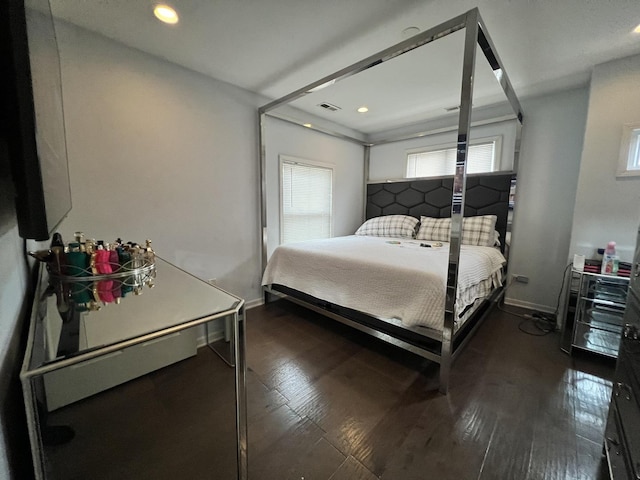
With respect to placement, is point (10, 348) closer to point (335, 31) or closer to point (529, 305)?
point (335, 31)

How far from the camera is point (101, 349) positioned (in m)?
0.54

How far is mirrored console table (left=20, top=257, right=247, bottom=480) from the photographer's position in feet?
1.68

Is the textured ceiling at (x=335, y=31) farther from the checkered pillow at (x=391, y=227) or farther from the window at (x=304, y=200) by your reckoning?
the checkered pillow at (x=391, y=227)

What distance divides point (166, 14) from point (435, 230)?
3.37 metres

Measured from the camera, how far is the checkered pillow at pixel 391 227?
363cm

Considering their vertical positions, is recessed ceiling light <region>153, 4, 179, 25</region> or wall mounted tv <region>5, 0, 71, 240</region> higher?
recessed ceiling light <region>153, 4, 179, 25</region>

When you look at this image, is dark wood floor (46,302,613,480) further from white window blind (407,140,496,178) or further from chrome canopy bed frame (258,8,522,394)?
white window blind (407,140,496,178)

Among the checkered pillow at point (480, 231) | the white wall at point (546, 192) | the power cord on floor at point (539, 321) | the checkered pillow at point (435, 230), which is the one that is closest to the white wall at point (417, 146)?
the white wall at point (546, 192)

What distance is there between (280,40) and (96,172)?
173cm

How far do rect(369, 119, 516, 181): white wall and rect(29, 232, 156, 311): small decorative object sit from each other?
3756 millimetres

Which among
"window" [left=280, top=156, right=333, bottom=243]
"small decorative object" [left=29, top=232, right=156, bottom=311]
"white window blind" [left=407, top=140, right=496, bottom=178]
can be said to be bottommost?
"small decorative object" [left=29, top=232, right=156, bottom=311]

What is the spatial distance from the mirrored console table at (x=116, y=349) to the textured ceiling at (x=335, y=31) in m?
1.71

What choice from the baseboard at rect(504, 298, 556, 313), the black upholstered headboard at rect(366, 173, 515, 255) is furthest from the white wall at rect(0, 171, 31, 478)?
the baseboard at rect(504, 298, 556, 313)

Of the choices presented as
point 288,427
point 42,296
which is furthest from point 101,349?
point 288,427
